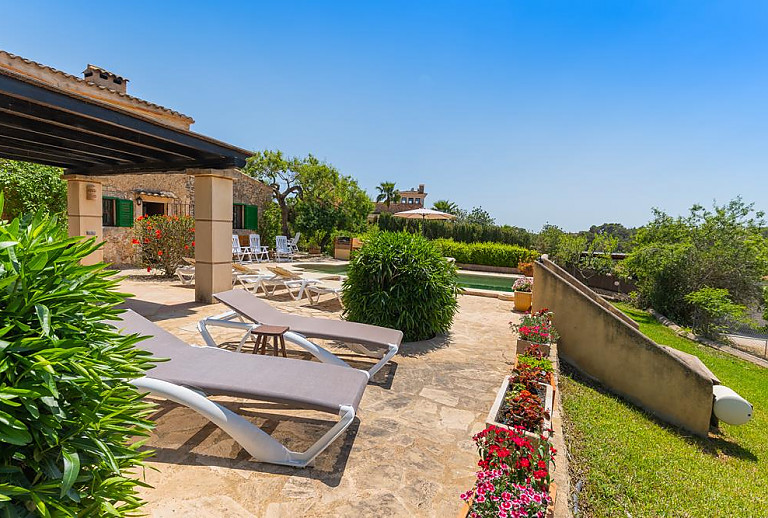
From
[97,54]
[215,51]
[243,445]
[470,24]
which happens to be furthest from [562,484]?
[97,54]

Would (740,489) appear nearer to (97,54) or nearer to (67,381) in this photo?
(67,381)

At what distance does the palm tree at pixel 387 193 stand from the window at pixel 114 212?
150ft

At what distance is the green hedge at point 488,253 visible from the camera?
20578mm

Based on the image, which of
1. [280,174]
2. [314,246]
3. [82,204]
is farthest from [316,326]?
[280,174]

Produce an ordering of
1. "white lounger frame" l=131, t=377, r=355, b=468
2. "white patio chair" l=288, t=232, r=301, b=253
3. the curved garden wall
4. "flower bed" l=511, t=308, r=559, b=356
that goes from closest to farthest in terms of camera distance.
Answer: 1. "white lounger frame" l=131, t=377, r=355, b=468
2. the curved garden wall
3. "flower bed" l=511, t=308, r=559, b=356
4. "white patio chair" l=288, t=232, r=301, b=253

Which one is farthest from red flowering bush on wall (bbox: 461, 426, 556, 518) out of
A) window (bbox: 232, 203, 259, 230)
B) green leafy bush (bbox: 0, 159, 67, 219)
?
window (bbox: 232, 203, 259, 230)

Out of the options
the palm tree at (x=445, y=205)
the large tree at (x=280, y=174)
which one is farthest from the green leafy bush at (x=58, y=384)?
the palm tree at (x=445, y=205)

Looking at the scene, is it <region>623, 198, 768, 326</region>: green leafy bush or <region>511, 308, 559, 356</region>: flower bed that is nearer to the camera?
<region>511, 308, 559, 356</region>: flower bed

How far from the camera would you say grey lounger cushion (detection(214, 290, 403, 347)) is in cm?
462

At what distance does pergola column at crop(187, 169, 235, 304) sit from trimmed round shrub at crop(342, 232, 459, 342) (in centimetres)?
340

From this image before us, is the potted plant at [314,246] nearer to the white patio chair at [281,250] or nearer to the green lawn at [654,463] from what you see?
the white patio chair at [281,250]

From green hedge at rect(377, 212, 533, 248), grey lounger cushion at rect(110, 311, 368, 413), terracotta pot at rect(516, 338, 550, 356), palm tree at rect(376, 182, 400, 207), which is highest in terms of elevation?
palm tree at rect(376, 182, 400, 207)

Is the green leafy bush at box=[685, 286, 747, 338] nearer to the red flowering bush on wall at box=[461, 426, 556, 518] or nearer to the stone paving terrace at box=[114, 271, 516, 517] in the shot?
the stone paving terrace at box=[114, 271, 516, 517]

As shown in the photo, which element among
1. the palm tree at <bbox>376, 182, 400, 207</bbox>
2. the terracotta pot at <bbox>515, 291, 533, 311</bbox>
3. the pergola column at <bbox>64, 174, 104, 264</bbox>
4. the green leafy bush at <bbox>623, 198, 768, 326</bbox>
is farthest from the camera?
the palm tree at <bbox>376, 182, 400, 207</bbox>
